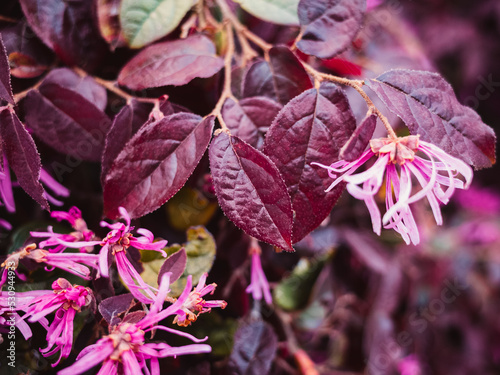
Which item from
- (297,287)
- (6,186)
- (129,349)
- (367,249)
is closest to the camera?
(129,349)

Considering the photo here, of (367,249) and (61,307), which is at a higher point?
(61,307)

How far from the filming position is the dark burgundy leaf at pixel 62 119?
0.46m

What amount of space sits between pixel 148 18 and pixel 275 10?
6.1 inches

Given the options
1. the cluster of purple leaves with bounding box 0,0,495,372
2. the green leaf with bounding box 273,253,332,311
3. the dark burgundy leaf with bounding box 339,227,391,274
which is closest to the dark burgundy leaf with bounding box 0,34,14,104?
the cluster of purple leaves with bounding box 0,0,495,372

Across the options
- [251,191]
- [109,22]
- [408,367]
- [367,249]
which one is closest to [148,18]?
[109,22]

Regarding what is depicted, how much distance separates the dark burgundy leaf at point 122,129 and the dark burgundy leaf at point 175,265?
11cm

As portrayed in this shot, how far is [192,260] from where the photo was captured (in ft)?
1.53

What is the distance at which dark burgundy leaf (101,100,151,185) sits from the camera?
0.42m

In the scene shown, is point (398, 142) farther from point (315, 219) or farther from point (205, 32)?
point (205, 32)

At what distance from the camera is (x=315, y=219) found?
1.27 feet

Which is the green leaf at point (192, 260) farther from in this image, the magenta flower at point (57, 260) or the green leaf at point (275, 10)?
the green leaf at point (275, 10)

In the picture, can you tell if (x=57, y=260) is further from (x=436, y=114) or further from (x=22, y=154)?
(x=436, y=114)

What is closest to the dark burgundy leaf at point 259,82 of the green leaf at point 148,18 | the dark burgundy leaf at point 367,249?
the green leaf at point 148,18

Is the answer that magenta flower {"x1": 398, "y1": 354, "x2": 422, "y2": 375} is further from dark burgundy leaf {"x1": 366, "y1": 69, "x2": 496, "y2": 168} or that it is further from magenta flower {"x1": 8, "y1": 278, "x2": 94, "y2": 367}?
magenta flower {"x1": 8, "y1": 278, "x2": 94, "y2": 367}
